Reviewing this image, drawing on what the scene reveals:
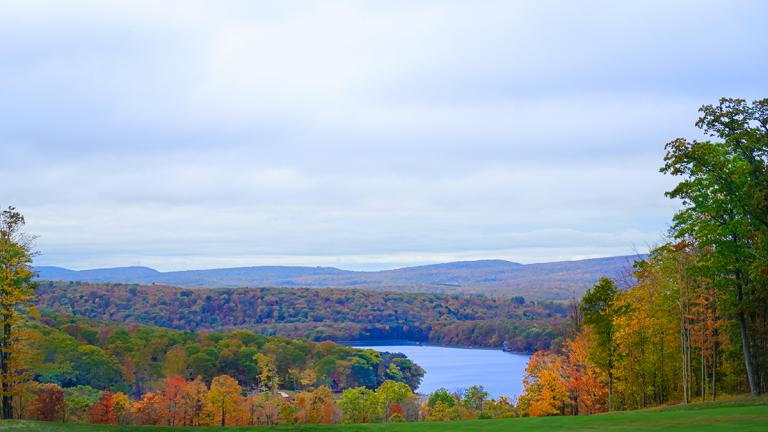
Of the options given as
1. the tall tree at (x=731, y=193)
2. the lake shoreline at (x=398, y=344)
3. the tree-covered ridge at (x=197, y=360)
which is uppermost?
the tall tree at (x=731, y=193)

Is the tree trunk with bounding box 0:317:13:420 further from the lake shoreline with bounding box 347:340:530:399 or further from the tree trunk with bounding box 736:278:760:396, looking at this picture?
the lake shoreline with bounding box 347:340:530:399

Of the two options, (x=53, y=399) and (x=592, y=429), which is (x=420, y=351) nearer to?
(x=53, y=399)

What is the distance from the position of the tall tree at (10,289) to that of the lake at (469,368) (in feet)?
187

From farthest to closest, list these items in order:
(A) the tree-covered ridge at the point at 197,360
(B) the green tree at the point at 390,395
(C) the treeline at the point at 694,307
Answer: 1. (A) the tree-covered ridge at the point at 197,360
2. (B) the green tree at the point at 390,395
3. (C) the treeline at the point at 694,307

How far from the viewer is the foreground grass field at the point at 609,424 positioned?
22500mm

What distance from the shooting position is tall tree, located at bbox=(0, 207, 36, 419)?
31562 mm

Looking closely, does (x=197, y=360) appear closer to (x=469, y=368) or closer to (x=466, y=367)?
(x=469, y=368)

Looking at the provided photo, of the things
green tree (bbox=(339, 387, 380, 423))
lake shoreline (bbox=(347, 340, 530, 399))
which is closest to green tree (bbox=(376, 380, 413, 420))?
green tree (bbox=(339, 387, 380, 423))

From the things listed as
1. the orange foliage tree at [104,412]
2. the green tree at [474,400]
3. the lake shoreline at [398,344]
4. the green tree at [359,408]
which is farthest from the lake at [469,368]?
the orange foliage tree at [104,412]

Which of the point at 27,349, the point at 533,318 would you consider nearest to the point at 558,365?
the point at 27,349

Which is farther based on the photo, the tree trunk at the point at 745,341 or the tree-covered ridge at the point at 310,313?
the tree-covered ridge at the point at 310,313

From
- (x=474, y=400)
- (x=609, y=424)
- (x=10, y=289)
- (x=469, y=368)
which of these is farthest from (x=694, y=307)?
(x=469, y=368)

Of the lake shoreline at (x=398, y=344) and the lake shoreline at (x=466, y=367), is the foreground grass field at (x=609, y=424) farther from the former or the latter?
the lake shoreline at (x=398, y=344)

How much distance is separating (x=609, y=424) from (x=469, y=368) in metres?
89.5
